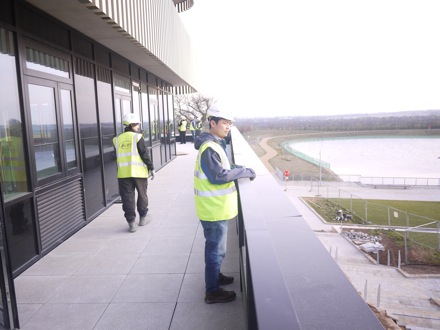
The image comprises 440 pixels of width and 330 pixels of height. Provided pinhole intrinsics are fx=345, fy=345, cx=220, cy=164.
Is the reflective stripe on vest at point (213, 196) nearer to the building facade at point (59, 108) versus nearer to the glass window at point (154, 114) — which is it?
the building facade at point (59, 108)

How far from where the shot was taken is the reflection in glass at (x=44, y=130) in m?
4.71

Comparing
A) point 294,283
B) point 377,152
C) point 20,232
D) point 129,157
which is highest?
point 129,157

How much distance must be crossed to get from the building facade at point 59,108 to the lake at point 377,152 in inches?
5258

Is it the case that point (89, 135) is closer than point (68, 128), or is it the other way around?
point (68, 128)

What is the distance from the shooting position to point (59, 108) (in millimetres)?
5328

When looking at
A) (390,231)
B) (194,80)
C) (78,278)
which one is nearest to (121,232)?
(78,278)

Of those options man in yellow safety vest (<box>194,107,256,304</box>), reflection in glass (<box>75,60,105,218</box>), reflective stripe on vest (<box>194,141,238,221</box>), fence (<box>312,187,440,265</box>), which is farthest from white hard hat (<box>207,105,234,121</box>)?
fence (<box>312,187,440,265</box>)

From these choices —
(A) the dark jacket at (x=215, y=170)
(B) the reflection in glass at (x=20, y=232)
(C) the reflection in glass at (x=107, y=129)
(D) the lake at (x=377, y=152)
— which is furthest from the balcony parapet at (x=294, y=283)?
(D) the lake at (x=377, y=152)

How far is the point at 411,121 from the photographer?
177500 millimetres

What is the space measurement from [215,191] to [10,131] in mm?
2815

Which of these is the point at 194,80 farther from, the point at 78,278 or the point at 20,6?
the point at 78,278

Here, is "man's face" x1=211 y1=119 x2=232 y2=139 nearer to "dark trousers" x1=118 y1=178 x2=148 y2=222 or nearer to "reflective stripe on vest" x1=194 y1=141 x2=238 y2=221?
"reflective stripe on vest" x1=194 y1=141 x2=238 y2=221

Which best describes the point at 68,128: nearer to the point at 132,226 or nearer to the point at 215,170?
the point at 132,226

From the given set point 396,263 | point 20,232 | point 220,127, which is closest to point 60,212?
point 20,232
